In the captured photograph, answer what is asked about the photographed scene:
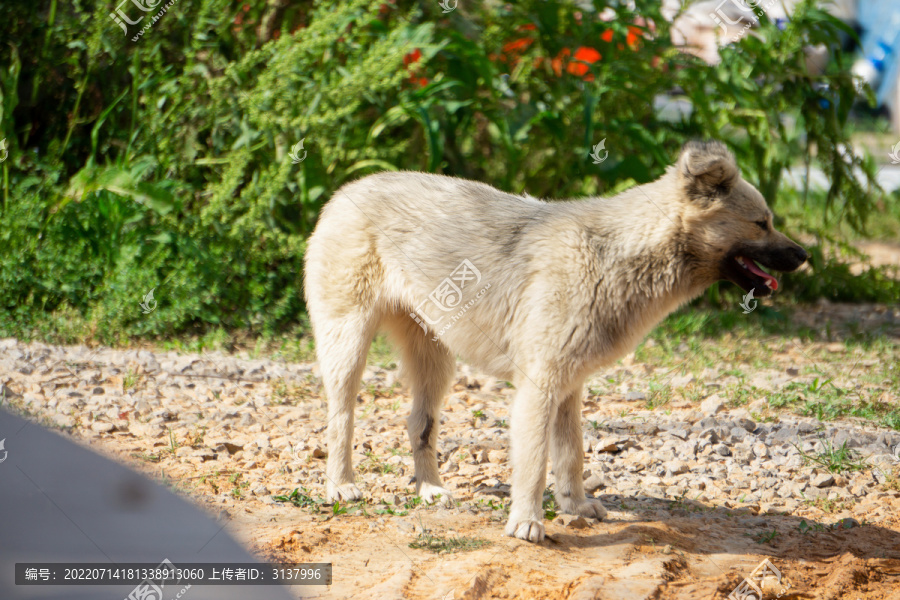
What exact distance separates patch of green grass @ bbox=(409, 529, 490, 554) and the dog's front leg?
18cm

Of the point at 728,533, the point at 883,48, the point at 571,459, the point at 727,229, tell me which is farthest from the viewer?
the point at 883,48

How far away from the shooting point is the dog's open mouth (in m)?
3.97

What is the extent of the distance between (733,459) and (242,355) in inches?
146

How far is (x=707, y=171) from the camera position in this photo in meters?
3.85

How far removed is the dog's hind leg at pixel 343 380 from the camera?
4375mm

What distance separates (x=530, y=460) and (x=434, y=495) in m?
0.78

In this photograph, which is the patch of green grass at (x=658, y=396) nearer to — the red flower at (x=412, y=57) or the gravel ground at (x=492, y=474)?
the gravel ground at (x=492, y=474)

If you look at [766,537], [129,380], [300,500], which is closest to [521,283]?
[300,500]

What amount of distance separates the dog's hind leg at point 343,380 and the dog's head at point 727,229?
1723 millimetres

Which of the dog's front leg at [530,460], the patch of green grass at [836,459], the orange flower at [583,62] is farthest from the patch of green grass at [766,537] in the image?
the orange flower at [583,62]

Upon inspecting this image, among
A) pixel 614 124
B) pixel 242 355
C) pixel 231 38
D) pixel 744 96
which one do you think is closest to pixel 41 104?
pixel 231 38

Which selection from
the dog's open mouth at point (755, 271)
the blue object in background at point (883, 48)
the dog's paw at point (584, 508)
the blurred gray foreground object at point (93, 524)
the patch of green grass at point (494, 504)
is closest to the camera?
the blurred gray foreground object at point (93, 524)

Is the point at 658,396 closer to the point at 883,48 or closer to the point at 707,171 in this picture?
the point at 707,171

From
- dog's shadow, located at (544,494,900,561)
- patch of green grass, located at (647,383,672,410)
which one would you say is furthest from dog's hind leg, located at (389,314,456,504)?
patch of green grass, located at (647,383,672,410)
